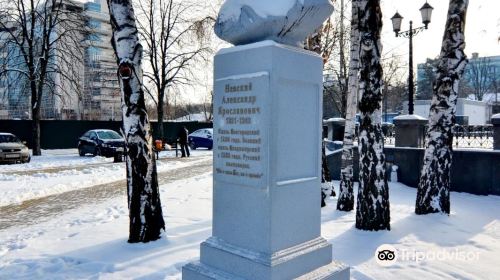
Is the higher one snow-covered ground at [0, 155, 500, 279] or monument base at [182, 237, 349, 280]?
monument base at [182, 237, 349, 280]

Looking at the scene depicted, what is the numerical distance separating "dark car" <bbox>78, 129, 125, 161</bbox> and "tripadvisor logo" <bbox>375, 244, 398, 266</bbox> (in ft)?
56.8

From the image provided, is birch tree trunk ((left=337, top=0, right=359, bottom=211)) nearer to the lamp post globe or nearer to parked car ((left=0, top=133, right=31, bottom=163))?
the lamp post globe

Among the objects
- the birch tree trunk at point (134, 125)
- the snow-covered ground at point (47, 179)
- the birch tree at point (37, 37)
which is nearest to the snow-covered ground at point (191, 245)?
the birch tree trunk at point (134, 125)

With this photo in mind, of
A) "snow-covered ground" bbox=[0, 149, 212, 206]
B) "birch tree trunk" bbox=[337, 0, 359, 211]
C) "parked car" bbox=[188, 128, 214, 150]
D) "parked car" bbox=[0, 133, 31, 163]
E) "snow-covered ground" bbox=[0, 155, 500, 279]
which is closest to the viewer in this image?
"snow-covered ground" bbox=[0, 155, 500, 279]

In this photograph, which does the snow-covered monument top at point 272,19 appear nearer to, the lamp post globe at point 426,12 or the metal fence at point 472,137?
the lamp post globe at point 426,12

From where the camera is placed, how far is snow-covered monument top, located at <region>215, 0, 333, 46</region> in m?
3.62

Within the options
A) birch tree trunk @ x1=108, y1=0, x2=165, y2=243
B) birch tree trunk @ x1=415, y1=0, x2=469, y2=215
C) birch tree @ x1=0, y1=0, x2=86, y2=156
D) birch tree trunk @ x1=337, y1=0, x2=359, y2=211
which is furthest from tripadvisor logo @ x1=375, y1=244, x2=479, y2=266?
birch tree @ x1=0, y1=0, x2=86, y2=156

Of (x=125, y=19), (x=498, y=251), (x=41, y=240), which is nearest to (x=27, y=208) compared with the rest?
(x=41, y=240)

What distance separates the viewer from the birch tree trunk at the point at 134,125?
5797mm

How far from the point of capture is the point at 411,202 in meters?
9.18

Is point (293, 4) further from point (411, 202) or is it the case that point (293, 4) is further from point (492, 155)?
point (492, 155)

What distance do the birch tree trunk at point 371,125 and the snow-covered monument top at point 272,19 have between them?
8.94 feet

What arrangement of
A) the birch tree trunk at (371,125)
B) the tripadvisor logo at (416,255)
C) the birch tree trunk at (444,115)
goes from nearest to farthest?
the tripadvisor logo at (416,255)
the birch tree trunk at (371,125)
the birch tree trunk at (444,115)

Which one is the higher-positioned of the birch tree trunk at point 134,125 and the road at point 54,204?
the birch tree trunk at point 134,125
